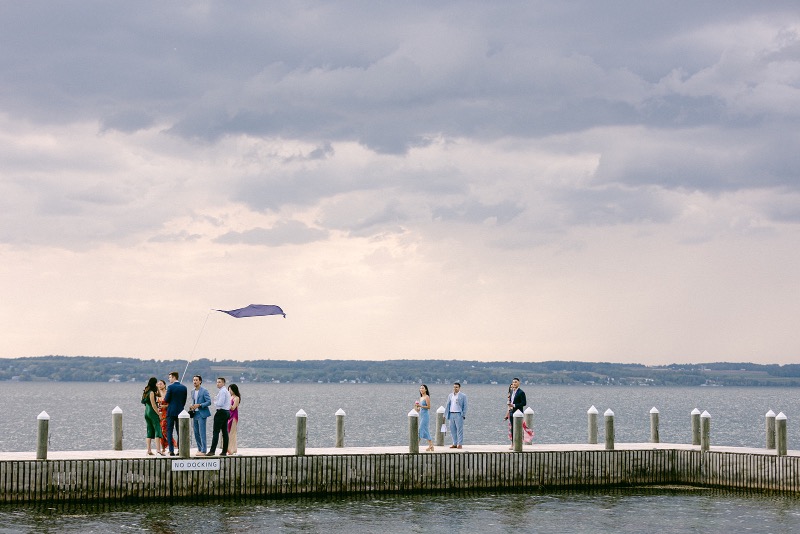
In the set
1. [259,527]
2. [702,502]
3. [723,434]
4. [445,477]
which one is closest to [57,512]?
[259,527]

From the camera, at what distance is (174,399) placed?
89.7 feet

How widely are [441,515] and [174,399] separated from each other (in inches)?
281

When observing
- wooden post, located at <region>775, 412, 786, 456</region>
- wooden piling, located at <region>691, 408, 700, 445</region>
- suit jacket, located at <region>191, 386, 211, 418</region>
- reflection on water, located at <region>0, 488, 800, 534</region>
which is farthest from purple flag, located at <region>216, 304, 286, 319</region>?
wooden post, located at <region>775, 412, 786, 456</region>

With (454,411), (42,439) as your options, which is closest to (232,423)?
(42,439)

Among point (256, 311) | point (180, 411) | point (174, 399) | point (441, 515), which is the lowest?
point (441, 515)

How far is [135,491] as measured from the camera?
1031 inches

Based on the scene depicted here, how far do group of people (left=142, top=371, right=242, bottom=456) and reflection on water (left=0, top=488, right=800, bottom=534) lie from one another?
5.77 ft

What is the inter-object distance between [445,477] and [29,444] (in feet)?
150

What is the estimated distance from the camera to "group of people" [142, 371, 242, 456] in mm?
27181

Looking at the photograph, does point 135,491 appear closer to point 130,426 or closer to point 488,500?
point 488,500

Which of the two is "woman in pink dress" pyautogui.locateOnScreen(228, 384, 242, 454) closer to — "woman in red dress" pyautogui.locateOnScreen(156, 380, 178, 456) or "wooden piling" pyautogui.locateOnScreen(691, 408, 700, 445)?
"woman in red dress" pyautogui.locateOnScreen(156, 380, 178, 456)

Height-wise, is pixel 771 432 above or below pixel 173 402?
below

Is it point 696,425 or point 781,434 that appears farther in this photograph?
point 696,425

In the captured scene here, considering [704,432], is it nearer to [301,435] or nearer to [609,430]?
[609,430]
